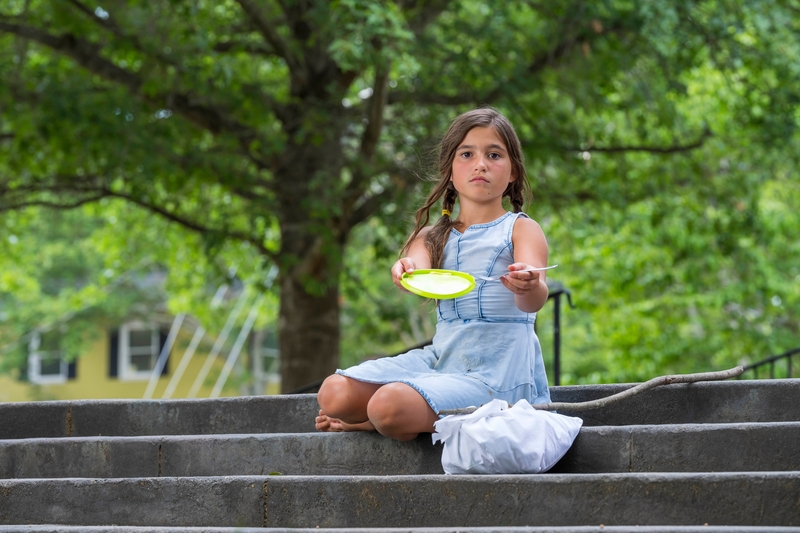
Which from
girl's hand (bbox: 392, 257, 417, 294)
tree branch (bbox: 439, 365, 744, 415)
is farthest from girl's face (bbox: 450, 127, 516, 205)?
tree branch (bbox: 439, 365, 744, 415)

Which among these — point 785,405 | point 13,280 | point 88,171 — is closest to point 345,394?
point 785,405

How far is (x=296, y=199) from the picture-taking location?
874 cm

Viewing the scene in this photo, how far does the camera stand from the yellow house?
2250 cm

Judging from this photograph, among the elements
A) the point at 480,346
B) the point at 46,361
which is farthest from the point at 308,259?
the point at 46,361

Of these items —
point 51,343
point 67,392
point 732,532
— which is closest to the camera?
point 732,532

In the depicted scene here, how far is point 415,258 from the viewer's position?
12.1 ft

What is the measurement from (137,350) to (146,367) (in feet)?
1.74

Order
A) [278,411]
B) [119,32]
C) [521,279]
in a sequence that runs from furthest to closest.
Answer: [119,32] < [278,411] < [521,279]

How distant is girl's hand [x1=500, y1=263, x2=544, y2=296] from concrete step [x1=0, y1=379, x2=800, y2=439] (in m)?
0.82

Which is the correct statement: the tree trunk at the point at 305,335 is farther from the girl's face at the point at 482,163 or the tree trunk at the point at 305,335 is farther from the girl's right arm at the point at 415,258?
the girl's face at the point at 482,163

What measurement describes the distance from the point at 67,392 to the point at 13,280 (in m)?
11.8

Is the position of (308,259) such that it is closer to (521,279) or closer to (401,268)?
(401,268)

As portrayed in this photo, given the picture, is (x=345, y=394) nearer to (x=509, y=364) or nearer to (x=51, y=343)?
(x=509, y=364)

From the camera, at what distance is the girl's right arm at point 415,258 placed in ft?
11.0
